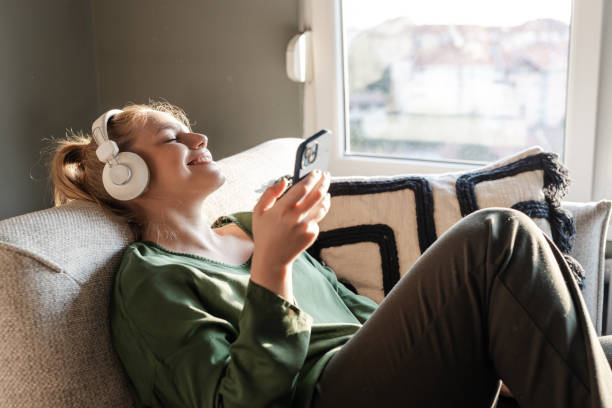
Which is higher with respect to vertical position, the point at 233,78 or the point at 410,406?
the point at 233,78

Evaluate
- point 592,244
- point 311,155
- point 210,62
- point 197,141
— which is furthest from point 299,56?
point 311,155

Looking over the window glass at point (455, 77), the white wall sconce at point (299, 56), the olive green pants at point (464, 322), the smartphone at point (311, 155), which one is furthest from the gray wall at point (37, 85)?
the olive green pants at point (464, 322)

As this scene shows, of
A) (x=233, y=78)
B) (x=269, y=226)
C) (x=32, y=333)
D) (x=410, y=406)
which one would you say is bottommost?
(x=410, y=406)

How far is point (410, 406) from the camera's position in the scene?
3.40 feet

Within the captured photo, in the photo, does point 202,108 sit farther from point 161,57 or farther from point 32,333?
point 32,333

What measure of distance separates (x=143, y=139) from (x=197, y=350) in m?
0.47

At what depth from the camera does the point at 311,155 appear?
1.08m

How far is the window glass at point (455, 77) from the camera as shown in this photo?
79.5 inches

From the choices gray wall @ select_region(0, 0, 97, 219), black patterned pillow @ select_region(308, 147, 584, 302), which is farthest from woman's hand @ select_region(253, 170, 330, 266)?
gray wall @ select_region(0, 0, 97, 219)

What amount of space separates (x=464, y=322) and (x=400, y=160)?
131cm

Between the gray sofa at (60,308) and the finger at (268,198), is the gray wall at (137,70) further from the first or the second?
the finger at (268,198)

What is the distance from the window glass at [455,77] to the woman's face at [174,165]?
1091 millimetres

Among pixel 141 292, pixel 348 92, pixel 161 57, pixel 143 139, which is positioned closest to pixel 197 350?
pixel 141 292

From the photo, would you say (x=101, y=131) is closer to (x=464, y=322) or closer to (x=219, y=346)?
(x=219, y=346)
